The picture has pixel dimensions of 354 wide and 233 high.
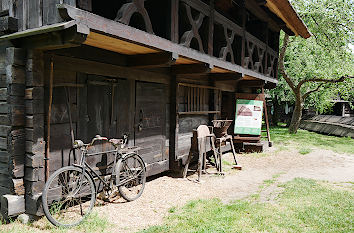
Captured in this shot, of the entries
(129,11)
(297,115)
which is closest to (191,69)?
(129,11)

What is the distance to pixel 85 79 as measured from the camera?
471cm

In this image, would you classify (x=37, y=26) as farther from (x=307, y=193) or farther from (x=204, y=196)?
(x=307, y=193)

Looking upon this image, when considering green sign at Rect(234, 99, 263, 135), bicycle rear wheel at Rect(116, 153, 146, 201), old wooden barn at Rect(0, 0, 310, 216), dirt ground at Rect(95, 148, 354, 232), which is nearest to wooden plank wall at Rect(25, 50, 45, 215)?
old wooden barn at Rect(0, 0, 310, 216)

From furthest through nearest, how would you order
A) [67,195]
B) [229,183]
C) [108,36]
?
[229,183]
[67,195]
[108,36]

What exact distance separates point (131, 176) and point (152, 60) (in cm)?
220

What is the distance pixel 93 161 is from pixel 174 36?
8.57ft

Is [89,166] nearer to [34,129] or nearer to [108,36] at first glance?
[34,129]

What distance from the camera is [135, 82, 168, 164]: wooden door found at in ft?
19.7

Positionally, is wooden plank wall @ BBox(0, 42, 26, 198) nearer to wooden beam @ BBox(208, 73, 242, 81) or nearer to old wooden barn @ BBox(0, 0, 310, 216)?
old wooden barn @ BBox(0, 0, 310, 216)

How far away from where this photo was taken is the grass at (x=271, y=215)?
4.05 m

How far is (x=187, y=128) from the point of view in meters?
7.91

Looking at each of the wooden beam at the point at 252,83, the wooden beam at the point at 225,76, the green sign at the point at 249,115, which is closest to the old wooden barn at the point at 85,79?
the wooden beam at the point at 225,76

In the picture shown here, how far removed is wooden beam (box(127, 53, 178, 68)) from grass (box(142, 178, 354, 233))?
2.54 m

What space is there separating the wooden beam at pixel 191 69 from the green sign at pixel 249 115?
4617 millimetres
